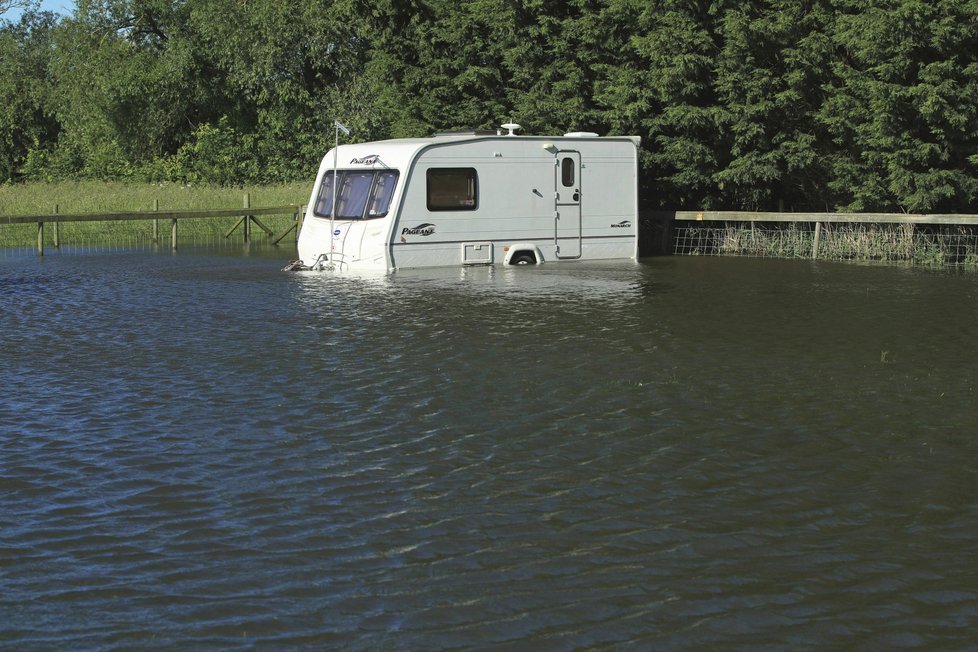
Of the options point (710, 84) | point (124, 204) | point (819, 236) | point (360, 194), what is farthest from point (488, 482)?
point (124, 204)

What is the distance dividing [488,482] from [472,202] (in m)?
14.9

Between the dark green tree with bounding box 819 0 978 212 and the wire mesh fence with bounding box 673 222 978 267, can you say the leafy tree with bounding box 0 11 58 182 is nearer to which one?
the wire mesh fence with bounding box 673 222 978 267

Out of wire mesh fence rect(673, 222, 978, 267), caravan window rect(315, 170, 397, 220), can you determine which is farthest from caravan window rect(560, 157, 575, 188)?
wire mesh fence rect(673, 222, 978, 267)

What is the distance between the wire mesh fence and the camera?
24.6 metres

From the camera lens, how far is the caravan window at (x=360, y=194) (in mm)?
22203

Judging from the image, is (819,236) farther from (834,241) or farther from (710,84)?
(710,84)

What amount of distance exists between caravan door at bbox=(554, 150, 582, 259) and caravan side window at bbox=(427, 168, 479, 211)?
1776 mm

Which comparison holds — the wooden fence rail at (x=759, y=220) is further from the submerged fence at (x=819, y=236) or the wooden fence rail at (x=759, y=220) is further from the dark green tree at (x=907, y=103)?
the dark green tree at (x=907, y=103)

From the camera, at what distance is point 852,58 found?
25.5 metres

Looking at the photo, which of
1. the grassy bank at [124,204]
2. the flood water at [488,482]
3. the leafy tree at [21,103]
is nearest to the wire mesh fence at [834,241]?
the flood water at [488,482]

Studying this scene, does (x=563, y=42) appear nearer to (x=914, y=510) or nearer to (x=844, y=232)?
(x=844, y=232)

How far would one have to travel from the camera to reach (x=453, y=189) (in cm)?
2272

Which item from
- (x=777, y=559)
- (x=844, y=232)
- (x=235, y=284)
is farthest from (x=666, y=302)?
(x=777, y=559)

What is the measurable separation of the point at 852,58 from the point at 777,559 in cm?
2055
